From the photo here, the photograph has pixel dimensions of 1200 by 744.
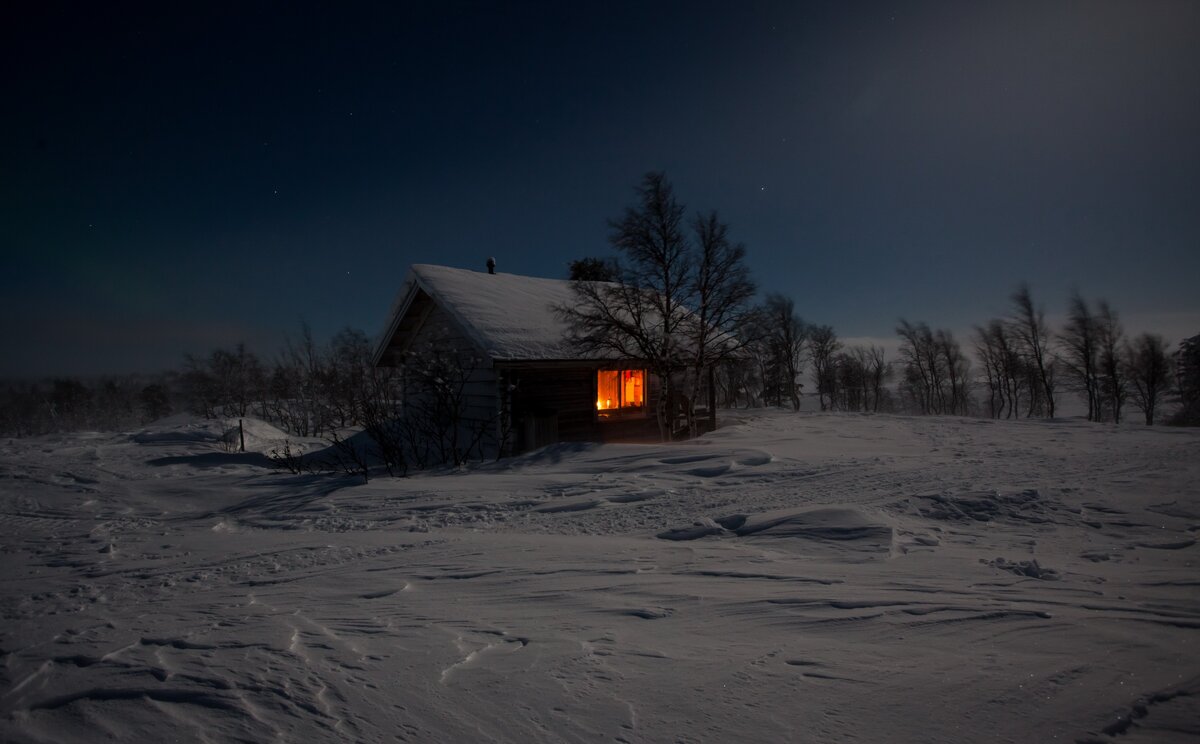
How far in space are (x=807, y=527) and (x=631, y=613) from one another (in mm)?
2094

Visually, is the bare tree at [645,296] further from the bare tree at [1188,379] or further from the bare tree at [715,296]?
the bare tree at [1188,379]

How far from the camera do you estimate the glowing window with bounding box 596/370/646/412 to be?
47.6ft

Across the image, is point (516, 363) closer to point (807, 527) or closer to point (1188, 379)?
point (807, 527)

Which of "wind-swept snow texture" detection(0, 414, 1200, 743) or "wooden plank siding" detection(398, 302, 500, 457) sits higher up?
"wooden plank siding" detection(398, 302, 500, 457)

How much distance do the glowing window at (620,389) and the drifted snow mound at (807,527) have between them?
9.75 metres

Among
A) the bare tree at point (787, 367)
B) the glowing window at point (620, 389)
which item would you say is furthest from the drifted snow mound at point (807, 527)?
the bare tree at point (787, 367)

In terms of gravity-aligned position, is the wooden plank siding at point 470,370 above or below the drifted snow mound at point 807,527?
above

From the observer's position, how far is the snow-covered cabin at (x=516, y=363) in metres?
11.8

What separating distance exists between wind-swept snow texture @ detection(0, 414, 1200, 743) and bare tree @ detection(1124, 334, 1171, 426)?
1502 inches

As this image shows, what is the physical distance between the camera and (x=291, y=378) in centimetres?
3556

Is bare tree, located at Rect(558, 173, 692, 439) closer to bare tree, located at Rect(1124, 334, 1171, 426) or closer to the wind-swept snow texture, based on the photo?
the wind-swept snow texture

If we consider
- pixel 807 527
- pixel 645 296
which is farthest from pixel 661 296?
pixel 807 527

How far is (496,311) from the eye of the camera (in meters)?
12.8

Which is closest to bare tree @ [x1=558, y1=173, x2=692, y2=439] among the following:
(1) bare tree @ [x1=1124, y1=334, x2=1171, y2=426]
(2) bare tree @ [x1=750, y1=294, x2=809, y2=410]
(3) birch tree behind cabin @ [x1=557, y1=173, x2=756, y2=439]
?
(3) birch tree behind cabin @ [x1=557, y1=173, x2=756, y2=439]
